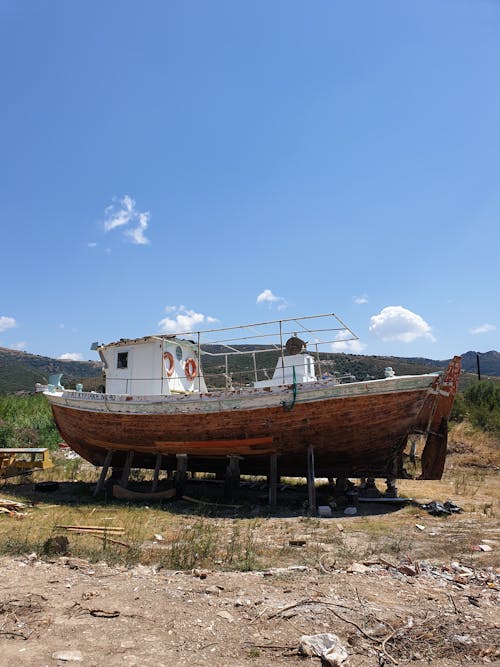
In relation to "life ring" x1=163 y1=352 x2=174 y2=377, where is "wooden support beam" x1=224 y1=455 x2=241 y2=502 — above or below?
below

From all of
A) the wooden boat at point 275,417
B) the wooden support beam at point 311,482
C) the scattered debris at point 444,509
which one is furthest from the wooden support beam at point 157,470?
the scattered debris at point 444,509

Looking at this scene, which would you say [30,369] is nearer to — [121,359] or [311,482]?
[121,359]

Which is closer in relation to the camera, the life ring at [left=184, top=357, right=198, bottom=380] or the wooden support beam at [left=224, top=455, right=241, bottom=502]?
the wooden support beam at [left=224, top=455, right=241, bottom=502]

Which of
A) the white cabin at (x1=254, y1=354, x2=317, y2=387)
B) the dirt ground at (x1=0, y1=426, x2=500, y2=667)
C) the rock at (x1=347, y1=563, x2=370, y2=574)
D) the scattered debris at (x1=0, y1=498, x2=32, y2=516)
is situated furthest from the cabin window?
the rock at (x1=347, y1=563, x2=370, y2=574)

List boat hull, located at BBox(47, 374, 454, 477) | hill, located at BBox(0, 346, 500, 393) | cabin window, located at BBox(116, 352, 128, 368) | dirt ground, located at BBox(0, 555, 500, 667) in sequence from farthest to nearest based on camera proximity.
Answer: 1. hill, located at BBox(0, 346, 500, 393)
2. cabin window, located at BBox(116, 352, 128, 368)
3. boat hull, located at BBox(47, 374, 454, 477)
4. dirt ground, located at BBox(0, 555, 500, 667)

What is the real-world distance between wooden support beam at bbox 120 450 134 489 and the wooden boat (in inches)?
2.3

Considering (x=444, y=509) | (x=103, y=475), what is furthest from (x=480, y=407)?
(x=103, y=475)

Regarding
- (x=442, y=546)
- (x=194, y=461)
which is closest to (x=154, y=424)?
(x=194, y=461)

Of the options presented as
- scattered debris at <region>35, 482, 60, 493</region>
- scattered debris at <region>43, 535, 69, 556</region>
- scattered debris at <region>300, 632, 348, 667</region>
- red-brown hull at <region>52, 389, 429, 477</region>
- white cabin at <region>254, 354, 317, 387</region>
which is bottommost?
scattered debris at <region>35, 482, 60, 493</region>

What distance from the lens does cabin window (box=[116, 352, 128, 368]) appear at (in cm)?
1435

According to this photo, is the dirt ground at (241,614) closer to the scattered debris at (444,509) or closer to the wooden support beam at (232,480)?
the scattered debris at (444,509)

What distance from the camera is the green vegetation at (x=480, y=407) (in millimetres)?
21422

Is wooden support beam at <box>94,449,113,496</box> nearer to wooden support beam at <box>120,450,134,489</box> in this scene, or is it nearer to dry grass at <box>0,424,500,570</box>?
dry grass at <box>0,424,500,570</box>

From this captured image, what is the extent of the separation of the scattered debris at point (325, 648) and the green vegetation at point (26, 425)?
19464mm
